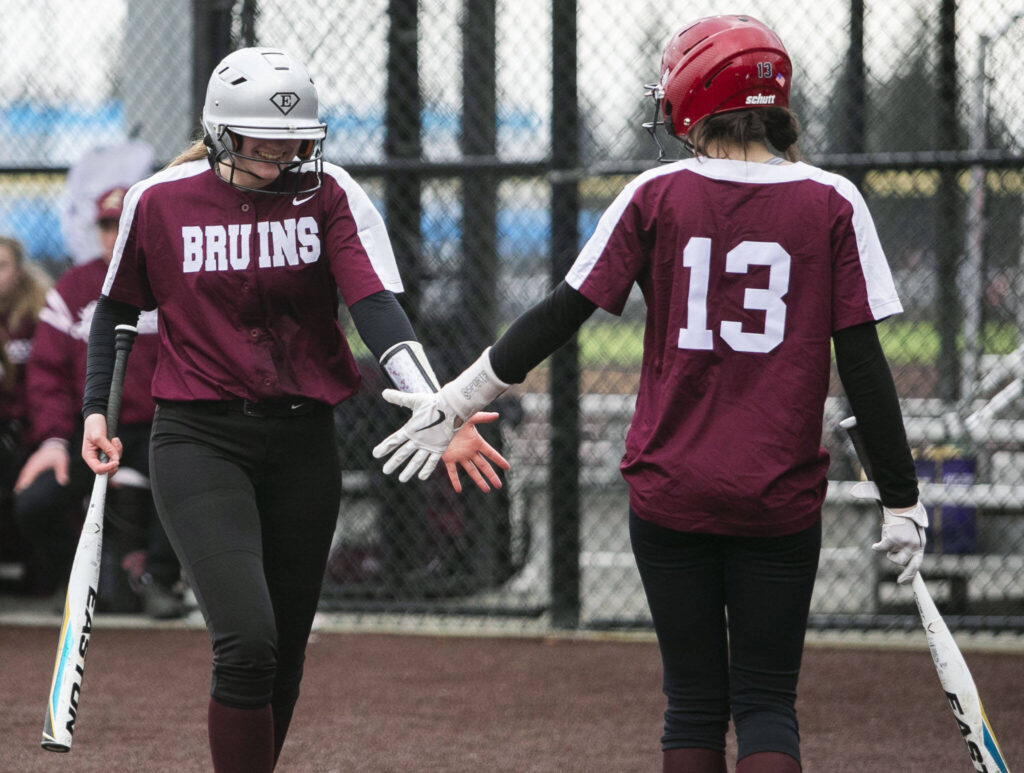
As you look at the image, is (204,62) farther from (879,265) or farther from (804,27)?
(879,265)

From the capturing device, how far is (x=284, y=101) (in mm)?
3100

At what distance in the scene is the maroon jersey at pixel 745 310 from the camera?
2.47 m

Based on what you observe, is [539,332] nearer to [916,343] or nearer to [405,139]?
[405,139]

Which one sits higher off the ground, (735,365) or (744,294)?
(744,294)

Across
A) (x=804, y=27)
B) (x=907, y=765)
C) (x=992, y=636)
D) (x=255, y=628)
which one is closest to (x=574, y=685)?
(x=907, y=765)

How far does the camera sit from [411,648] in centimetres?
588

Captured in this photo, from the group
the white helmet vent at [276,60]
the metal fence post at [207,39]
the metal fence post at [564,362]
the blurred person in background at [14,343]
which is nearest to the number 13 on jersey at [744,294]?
the white helmet vent at [276,60]

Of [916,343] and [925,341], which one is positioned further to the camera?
[916,343]

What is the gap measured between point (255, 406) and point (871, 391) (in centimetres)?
139

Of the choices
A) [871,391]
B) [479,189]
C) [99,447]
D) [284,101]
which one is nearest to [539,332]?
[871,391]

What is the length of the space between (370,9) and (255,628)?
404 centimetres

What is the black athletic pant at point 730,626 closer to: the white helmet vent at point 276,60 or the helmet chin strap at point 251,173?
the helmet chin strap at point 251,173

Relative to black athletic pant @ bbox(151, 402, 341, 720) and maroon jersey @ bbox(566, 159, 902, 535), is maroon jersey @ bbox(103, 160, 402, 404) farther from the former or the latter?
maroon jersey @ bbox(566, 159, 902, 535)

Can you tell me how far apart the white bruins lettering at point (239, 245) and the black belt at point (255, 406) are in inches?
11.9
